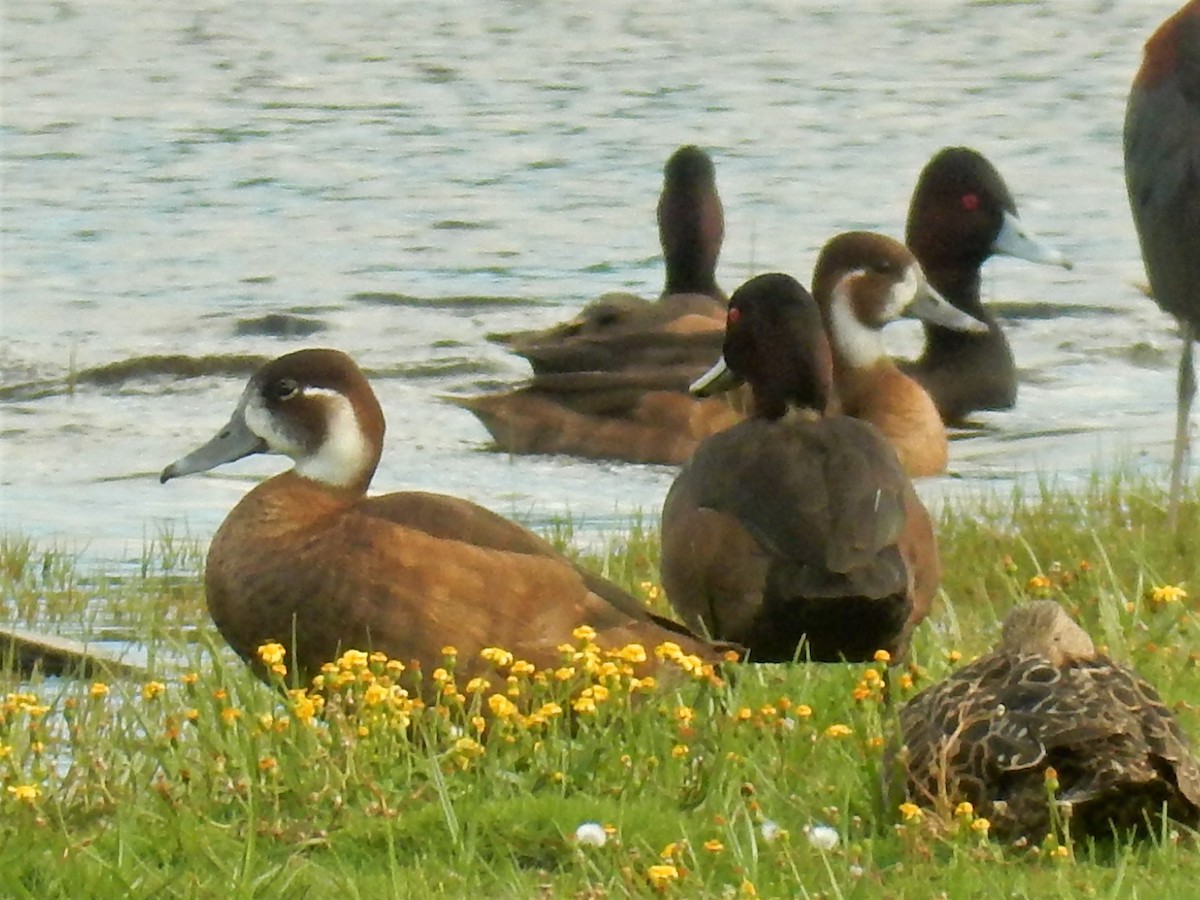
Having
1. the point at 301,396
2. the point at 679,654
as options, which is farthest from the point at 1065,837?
the point at 301,396

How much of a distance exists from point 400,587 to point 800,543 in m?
1.10

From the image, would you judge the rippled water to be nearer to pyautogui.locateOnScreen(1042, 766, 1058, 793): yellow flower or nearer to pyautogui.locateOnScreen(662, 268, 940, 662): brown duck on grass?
pyautogui.locateOnScreen(662, 268, 940, 662): brown duck on grass

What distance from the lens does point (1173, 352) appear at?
15.3 meters

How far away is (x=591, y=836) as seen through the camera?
528 cm

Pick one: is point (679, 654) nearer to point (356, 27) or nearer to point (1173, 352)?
point (1173, 352)

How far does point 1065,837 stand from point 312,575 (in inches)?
97.4

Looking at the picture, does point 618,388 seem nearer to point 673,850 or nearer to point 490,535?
point 490,535

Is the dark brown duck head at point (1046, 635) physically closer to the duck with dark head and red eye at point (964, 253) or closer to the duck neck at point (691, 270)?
the duck with dark head and red eye at point (964, 253)

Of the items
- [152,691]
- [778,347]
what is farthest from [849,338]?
[152,691]

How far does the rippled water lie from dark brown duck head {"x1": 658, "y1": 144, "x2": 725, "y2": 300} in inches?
11.8

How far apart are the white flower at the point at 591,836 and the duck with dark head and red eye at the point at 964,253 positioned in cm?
873

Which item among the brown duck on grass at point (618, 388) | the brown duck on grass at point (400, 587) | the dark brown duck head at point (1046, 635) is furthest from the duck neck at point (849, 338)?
the dark brown duck head at point (1046, 635)

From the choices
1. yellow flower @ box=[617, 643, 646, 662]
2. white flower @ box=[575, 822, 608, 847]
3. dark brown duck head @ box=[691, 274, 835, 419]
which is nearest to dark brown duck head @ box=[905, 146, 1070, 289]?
dark brown duck head @ box=[691, 274, 835, 419]

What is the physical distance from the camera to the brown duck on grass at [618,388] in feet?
40.7
